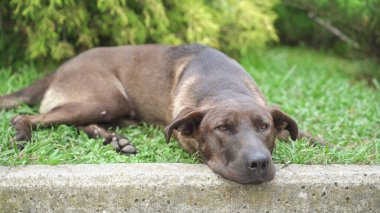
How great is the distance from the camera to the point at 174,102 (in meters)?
5.17

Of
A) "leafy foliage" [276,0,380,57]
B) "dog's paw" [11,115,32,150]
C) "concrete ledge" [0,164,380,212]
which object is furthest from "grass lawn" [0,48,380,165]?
"leafy foliage" [276,0,380,57]

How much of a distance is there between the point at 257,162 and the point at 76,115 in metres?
2.18

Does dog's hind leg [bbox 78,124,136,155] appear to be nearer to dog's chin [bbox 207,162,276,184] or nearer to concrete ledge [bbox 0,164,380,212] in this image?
concrete ledge [bbox 0,164,380,212]

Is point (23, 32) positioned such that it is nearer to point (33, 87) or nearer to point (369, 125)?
point (33, 87)

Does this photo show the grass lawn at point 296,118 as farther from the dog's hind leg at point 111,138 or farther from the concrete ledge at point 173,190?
the concrete ledge at point 173,190

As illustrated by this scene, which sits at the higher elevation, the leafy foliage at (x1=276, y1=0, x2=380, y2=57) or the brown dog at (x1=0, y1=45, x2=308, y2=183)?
the brown dog at (x1=0, y1=45, x2=308, y2=183)

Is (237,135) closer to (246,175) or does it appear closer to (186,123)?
(246,175)

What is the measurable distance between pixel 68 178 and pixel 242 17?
186 inches

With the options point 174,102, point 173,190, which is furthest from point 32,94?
point 173,190

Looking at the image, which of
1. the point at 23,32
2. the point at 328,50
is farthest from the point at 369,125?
the point at 328,50

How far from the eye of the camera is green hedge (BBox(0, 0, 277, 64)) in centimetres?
657

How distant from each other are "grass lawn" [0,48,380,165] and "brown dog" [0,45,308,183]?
153 mm

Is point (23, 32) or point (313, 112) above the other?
point (23, 32)

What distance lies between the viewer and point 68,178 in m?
3.77
